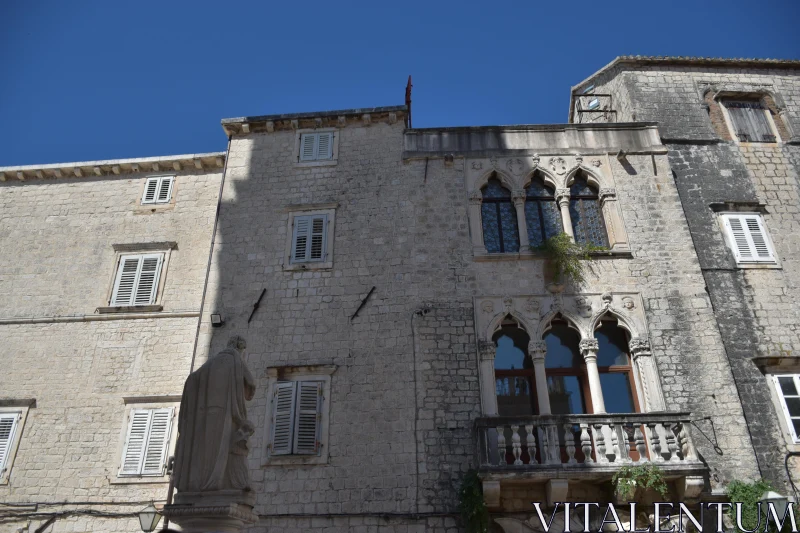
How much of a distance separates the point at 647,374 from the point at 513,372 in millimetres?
2476

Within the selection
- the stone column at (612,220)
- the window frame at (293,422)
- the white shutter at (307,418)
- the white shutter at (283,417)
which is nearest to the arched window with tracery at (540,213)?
the stone column at (612,220)

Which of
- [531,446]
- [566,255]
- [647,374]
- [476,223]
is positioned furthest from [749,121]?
[531,446]

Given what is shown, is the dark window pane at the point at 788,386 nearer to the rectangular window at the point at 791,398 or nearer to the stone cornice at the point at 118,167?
the rectangular window at the point at 791,398

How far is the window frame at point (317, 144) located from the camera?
1513 centimetres

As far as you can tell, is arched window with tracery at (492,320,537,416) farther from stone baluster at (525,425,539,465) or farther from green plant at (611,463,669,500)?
green plant at (611,463,669,500)

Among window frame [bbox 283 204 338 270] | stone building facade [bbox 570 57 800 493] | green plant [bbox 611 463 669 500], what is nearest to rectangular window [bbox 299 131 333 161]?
window frame [bbox 283 204 338 270]

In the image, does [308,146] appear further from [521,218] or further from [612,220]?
[612,220]

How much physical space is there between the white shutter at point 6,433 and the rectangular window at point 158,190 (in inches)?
223

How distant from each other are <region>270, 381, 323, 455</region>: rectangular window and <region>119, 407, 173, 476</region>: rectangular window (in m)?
2.34

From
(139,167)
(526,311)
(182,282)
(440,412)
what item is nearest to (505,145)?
(526,311)

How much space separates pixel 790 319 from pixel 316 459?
9.60m

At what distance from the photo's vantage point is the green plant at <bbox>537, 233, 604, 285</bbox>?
42.4 ft

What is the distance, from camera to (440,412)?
11.8 metres

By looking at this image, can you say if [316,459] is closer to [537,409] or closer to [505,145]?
[537,409]
